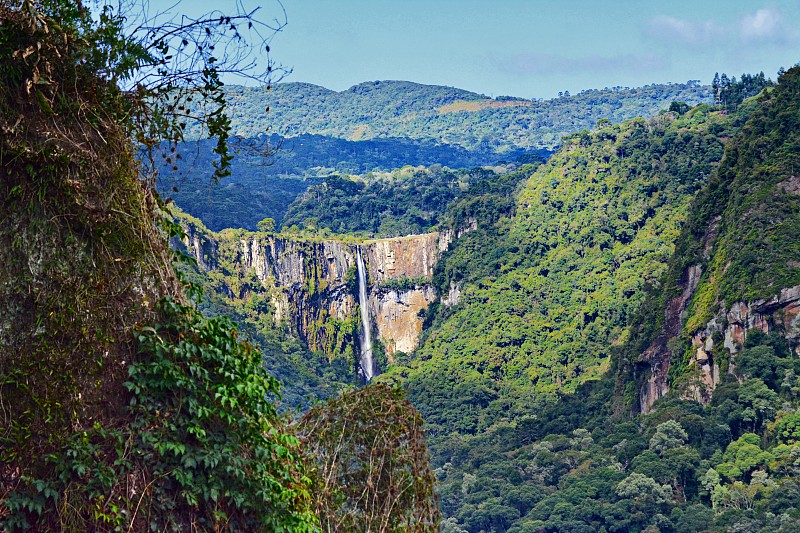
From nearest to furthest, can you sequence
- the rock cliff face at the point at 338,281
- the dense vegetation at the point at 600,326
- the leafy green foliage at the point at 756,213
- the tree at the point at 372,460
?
the tree at the point at 372,460, the dense vegetation at the point at 600,326, the leafy green foliage at the point at 756,213, the rock cliff face at the point at 338,281

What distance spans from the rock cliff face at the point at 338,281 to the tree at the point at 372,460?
84867mm

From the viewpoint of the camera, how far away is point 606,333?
7312cm

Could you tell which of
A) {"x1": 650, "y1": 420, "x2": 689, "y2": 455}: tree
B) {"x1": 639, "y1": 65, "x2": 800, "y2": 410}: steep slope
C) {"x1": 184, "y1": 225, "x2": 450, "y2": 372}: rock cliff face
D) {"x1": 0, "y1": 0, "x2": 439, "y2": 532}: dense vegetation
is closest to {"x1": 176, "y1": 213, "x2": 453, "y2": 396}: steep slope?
{"x1": 184, "y1": 225, "x2": 450, "y2": 372}: rock cliff face

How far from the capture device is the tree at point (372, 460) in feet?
25.9

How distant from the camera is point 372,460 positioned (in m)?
8.06

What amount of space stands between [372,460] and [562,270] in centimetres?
7534

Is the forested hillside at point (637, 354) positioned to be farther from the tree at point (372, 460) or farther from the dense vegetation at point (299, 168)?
the dense vegetation at point (299, 168)

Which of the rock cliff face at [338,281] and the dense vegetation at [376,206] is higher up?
the dense vegetation at [376,206]

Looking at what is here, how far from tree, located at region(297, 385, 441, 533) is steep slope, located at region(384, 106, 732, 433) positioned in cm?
6025

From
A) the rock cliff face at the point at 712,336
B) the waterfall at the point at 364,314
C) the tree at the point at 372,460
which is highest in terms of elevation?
the tree at the point at 372,460

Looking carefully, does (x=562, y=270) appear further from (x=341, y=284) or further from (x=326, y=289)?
(x=326, y=289)

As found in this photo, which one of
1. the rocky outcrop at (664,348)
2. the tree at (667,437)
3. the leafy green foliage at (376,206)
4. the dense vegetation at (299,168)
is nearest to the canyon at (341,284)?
the leafy green foliage at (376,206)

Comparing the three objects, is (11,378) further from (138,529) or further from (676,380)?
(676,380)

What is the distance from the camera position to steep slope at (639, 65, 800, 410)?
154 feet
